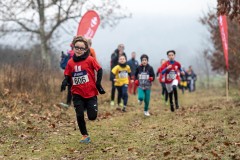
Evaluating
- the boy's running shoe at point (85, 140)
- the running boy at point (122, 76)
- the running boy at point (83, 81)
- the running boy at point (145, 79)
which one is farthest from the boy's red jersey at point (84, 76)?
the running boy at point (122, 76)

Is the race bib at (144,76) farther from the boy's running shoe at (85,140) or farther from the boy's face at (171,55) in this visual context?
the boy's running shoe at (85,140)

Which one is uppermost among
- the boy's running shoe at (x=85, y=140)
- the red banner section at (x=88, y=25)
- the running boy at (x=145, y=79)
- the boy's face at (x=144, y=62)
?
the red banner section at (x=88, y=25)

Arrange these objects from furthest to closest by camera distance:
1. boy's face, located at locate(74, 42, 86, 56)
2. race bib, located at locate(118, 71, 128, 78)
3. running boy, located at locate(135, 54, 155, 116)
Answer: race bib, located at locate(118, 71, 128, 78)
running boy, located at locate(135, 54, 155, 116)
boy's face, located at locate(74, 42, 86, 56)

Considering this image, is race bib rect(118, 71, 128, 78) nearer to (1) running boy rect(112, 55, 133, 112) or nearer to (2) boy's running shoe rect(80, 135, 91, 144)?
(1) running boy rect(112, 55, 133, 112)

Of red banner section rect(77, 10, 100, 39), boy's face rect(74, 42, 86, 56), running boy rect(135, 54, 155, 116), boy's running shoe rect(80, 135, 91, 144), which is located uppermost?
red banner section rect(77, 10, 100, 39)

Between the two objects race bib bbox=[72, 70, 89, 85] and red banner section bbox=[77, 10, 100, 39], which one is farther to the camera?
red banner section bbox=[77, 10, 100, 39]

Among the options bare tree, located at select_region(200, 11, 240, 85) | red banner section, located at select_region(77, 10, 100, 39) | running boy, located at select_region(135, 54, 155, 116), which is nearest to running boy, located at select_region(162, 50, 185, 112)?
running boy, located at select_region(135, 54, 155, 116)

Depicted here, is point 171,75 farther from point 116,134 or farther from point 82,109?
point 82,109

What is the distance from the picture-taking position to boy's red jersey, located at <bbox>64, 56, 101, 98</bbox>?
7832mm

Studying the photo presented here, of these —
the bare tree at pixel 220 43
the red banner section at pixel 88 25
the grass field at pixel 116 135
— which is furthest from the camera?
the bare tree at pixel 220 43

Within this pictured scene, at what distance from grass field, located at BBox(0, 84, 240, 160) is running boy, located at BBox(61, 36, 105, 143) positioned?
0.54 m

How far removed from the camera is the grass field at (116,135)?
21.7 ft

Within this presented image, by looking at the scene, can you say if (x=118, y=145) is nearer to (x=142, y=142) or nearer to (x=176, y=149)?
(x=142, y=142)

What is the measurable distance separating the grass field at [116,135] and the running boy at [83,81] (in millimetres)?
541
